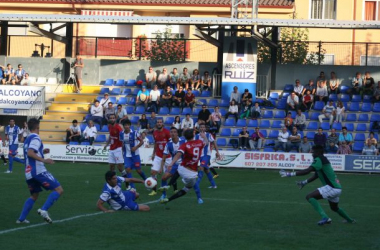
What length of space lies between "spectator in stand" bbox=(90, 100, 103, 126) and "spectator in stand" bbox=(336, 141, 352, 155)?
11.3 metres

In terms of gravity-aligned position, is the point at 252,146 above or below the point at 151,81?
below

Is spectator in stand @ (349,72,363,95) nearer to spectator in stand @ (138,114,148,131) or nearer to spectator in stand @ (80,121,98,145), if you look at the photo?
spectator in stand @ (138,114,148,131)

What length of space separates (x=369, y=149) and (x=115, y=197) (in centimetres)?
1809

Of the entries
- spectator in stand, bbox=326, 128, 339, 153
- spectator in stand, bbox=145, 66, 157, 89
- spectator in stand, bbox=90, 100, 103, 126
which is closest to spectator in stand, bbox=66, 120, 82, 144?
spectator in stand, bbox=90, 100, 103, 126

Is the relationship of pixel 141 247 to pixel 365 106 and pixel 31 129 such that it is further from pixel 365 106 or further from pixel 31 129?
pixel 365 106

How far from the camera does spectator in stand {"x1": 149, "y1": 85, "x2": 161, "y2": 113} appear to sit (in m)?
35.9

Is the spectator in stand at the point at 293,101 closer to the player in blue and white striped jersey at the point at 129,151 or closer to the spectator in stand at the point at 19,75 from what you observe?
the spectator in stand at the point at 19,75

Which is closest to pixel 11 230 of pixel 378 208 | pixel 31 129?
pixel 31 129

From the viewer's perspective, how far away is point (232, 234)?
1280 cm

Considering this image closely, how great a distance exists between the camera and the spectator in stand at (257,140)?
32.5 m

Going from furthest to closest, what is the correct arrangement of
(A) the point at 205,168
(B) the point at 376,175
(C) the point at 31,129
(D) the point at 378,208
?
1. (B) the point at 376,175
2. (A) the point at 205,168
3. (D) the point at 378,208
4. (C) the point at 31,129

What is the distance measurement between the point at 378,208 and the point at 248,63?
1984 centimetres

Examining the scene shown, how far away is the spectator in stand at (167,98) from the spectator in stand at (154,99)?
30 centimetres

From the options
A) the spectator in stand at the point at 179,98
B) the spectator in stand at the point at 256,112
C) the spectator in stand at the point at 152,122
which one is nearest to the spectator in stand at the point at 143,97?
the spectator in stand at the point at 179,98
